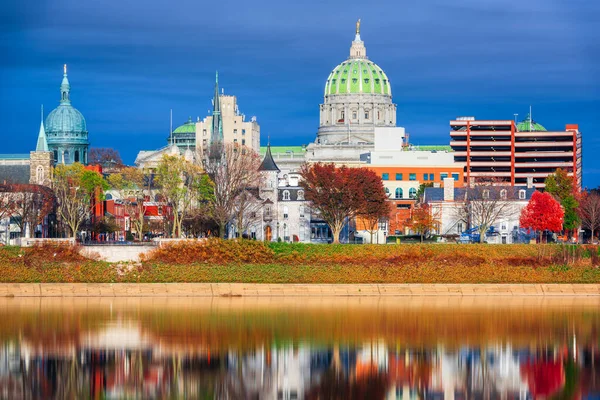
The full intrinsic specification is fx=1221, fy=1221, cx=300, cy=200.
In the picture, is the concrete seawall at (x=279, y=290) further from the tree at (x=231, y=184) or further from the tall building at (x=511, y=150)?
the tall building at (x=511, y=150)

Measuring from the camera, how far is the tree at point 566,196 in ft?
403

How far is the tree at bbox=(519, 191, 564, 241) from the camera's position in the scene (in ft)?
380

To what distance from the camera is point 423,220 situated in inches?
4911

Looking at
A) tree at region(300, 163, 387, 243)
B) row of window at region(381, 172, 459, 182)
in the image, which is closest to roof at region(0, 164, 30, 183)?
tree at region(300, 163, 387, 243)

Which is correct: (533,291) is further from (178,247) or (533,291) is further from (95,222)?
(95,222)

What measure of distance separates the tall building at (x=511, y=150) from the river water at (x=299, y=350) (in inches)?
5057

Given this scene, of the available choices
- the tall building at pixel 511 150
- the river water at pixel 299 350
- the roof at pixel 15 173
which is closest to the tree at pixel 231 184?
the roof at pixel 15 173

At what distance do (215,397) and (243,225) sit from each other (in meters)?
79.9

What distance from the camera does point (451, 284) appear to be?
76688 millimetres

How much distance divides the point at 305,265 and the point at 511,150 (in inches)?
4788

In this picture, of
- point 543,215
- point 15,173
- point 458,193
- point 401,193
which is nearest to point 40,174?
point 15,173

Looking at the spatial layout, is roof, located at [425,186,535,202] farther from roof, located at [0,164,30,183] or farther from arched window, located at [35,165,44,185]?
roof, located at [0,164,30,183]

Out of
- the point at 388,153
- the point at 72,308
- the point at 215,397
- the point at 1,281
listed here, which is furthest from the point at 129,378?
the point at 388,153

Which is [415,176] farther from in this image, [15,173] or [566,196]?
[15,173]
